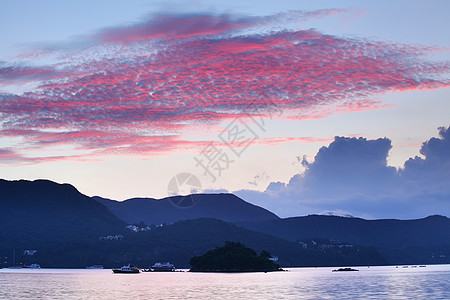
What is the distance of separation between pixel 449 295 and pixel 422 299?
51.8ft

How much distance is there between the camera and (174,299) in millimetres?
133625

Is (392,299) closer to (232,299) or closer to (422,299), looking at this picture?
(422,299)

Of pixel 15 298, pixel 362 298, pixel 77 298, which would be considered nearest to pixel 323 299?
pixel 362 298

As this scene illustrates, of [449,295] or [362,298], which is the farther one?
[449,295]

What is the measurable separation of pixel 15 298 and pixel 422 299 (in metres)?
96.0

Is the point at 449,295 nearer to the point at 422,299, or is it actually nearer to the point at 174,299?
the point at 422,299

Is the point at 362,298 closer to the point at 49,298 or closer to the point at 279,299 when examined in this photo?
the point at 279,299

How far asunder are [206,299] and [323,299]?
1068 inches

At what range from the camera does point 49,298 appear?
13800cm

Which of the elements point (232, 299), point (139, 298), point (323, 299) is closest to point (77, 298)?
point (139, 298)

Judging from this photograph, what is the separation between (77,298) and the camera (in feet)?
459

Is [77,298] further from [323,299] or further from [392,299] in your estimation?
[392,299]

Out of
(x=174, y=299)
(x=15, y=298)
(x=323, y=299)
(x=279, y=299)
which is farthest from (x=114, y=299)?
(x=323, y=299)

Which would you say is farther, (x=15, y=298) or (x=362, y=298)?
(x=15, y=298)
